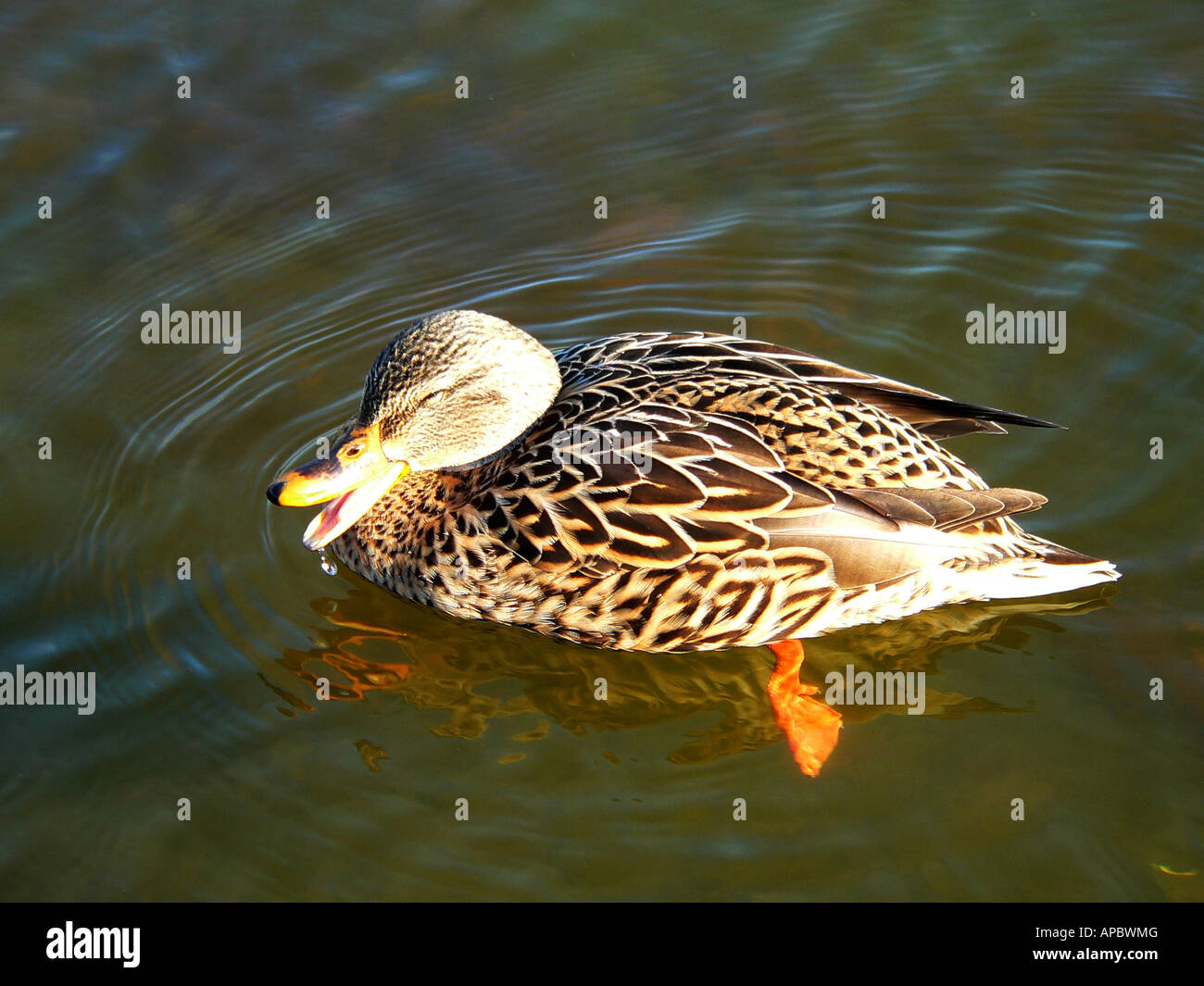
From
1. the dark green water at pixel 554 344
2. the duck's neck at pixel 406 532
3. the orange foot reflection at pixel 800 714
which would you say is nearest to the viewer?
the dark green water at pixel 554 344

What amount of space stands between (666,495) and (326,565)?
6.99ft

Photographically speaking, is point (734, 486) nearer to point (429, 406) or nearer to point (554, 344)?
point (429, 406)

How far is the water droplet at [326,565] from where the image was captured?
287 inches

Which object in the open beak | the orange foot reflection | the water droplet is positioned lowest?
the orange foot reflection

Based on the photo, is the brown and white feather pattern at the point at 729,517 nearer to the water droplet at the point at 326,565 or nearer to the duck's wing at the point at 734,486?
the duck's wing at the point at 734,486

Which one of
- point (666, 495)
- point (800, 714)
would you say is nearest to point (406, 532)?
point (666, 495)

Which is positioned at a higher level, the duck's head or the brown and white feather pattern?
the duck's head

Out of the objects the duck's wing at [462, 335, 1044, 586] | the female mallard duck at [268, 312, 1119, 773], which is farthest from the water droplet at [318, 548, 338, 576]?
the duck's wing at [462, 335, 1044, 586]

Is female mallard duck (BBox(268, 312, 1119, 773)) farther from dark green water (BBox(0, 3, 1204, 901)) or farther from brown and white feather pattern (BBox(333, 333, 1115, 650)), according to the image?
dark green water (BBox(0, 3, 1204, 901))

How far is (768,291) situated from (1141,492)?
275 centimetres

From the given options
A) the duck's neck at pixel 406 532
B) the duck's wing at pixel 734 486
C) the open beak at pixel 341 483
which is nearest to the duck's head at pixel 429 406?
the open beak at pixel 341 483

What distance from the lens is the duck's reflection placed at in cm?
639

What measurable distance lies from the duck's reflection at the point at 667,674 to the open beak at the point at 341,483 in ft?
1.93

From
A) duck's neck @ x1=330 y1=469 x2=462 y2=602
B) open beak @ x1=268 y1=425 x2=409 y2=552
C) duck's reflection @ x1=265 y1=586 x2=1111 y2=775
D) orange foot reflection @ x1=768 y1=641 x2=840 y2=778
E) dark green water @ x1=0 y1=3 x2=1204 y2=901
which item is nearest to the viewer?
dark green water @ x1=0 y1=3 x2=1204 y2=901
